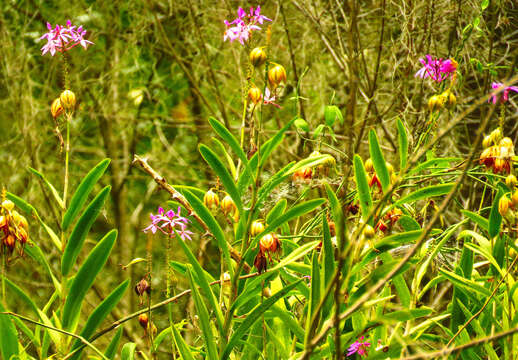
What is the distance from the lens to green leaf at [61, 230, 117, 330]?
0.64 m

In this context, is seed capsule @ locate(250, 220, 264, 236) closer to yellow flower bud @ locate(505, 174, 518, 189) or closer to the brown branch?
the brown branch

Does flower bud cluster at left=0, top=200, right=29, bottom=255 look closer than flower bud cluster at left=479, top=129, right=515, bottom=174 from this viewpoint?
Yes

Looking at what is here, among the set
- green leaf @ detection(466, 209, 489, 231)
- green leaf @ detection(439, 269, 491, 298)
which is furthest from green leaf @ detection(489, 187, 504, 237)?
green leaf @ detection(439, 269, 491, 298)

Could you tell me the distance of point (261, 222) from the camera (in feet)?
2.27

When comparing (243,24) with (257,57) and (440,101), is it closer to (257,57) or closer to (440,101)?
(257,57)

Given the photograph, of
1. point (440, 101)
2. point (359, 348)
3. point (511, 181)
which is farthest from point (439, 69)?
point (359, 348)

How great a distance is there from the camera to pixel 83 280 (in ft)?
2.12

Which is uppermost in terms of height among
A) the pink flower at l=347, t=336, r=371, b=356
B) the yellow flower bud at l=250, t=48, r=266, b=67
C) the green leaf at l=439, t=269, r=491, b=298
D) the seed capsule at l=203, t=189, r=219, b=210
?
the yellow flower bud at l=250, t=48, r=266, b=67

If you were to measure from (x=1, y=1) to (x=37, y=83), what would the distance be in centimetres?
46

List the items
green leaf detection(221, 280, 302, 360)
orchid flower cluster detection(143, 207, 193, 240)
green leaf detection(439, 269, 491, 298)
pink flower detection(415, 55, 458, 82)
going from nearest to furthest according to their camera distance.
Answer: green leaf detection(221, 280, 302, 360), green leaf detection(439, 269, 491, 298), orchid flower cluster detection(143, 207, 193, 240), pink flower detection(415, 55, 458, 82)

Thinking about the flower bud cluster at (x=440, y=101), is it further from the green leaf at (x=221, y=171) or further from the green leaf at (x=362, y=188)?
the green leaf at (x=221, y=171)

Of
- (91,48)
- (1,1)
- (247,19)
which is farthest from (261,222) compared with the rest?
(1,1)

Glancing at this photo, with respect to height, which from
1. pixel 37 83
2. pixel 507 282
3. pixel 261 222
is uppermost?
pixel 37 83

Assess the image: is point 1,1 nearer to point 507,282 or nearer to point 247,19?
point 247,19
